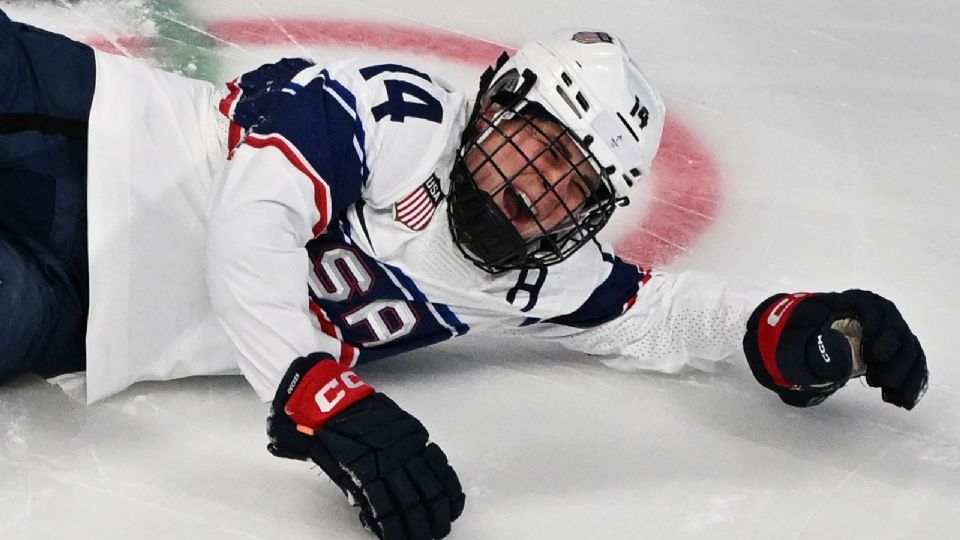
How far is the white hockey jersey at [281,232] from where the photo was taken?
1983 mm

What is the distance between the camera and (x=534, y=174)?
2025 millimetres

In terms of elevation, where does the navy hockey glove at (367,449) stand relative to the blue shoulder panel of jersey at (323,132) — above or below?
below

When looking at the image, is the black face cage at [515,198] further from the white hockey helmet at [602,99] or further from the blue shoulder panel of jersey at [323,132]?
the blue shoulder panel of jersey at [323,132]

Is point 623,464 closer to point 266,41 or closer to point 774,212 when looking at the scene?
point 774,212

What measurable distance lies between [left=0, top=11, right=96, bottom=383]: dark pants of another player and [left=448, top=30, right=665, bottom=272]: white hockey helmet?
1.98 ft

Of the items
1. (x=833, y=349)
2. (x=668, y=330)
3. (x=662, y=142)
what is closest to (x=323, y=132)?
(x=668, y=330)

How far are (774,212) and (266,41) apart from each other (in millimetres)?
1268

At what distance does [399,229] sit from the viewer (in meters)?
2.17

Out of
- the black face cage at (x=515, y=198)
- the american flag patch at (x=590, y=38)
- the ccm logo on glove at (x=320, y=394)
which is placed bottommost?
the ccm logo on glove at (x=320, y=394)

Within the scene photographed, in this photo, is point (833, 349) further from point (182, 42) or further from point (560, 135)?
point (182, 42)

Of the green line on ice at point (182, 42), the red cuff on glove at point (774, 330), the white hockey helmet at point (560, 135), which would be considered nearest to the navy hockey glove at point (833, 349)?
the red cuff on glove at point (774, 330)

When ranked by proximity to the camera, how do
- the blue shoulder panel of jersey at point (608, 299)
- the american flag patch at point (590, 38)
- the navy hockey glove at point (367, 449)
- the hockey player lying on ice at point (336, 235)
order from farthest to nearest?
the blue shoulder panel of jersey at point (608, 299)
the american flag patch at point (590, 38)
the hockey player lying on ice at point (336, 235)
the navy hockey glove at point (367, 449)

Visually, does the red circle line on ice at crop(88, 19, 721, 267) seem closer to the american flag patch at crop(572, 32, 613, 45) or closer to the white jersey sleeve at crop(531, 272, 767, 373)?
the white jersey sleeve at crop(531, 272, 767, 373)

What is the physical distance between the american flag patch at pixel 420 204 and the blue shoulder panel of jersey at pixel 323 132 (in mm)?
74
